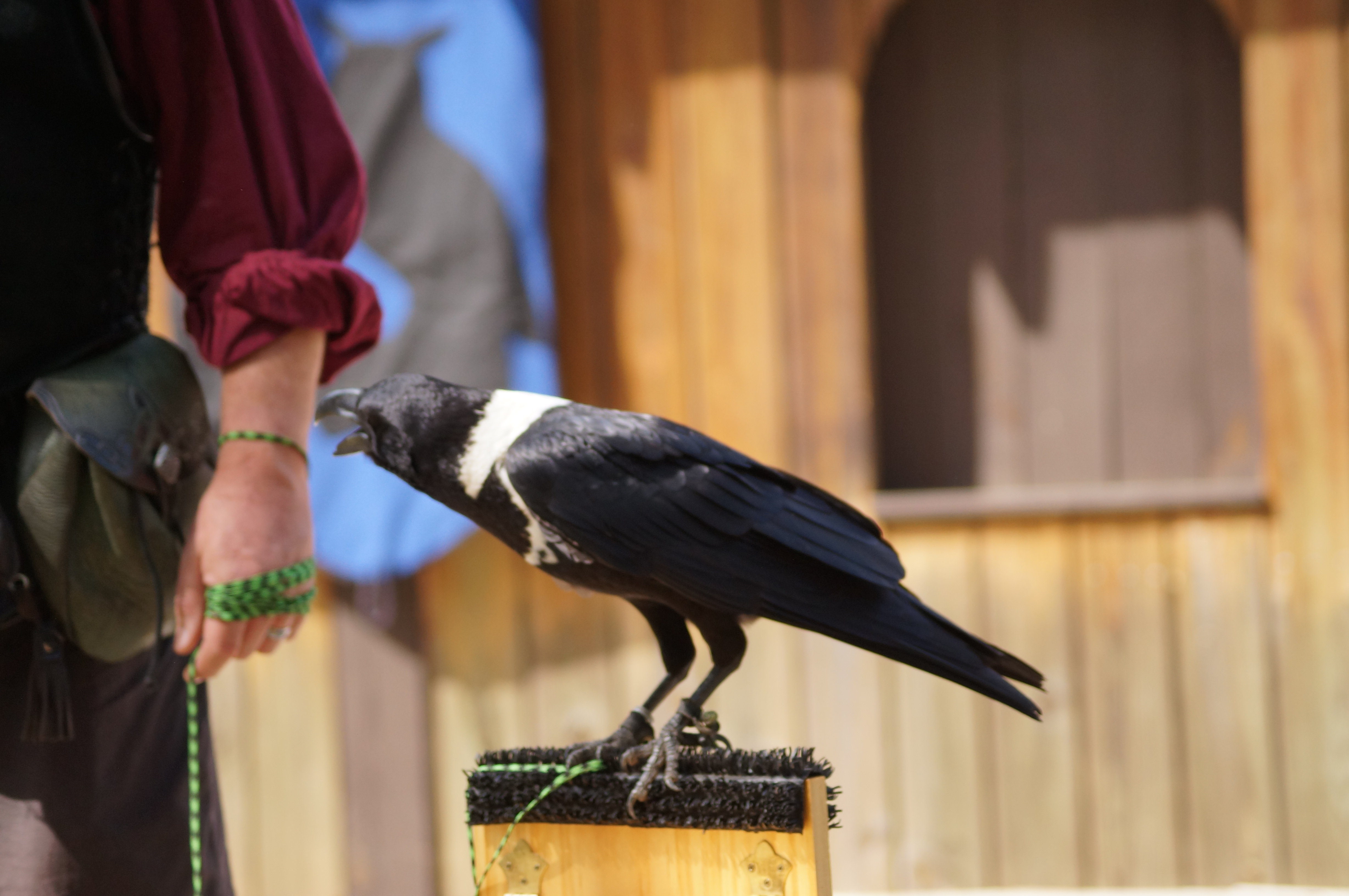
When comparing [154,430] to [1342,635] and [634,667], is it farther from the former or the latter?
[1342,635]

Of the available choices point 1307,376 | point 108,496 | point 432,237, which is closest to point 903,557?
point 1307,376

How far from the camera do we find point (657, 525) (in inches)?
35.4

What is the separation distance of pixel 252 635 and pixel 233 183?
1.29ft

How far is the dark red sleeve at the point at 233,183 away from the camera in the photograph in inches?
40.3

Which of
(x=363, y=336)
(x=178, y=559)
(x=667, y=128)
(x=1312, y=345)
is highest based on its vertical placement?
(x=667, y=128)

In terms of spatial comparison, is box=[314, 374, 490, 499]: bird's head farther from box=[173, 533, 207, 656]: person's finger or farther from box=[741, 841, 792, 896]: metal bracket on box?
box=[741, 841, 792, 896]: metal bracket on box

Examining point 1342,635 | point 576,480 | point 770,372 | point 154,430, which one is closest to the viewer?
point 576,480

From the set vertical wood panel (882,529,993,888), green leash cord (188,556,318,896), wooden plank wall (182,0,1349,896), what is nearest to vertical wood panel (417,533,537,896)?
wooden plank wall (182,0,1349,896)

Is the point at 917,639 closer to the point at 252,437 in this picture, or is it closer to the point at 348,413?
the point at 348,413

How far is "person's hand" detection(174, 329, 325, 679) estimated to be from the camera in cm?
97

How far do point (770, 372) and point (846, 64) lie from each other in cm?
64

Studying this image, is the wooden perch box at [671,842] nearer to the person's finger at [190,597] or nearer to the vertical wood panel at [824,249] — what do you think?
the person's finger at [190,597]

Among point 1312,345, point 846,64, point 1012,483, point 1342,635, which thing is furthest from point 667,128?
point 1342,635

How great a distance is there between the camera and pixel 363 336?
44.1 inches
